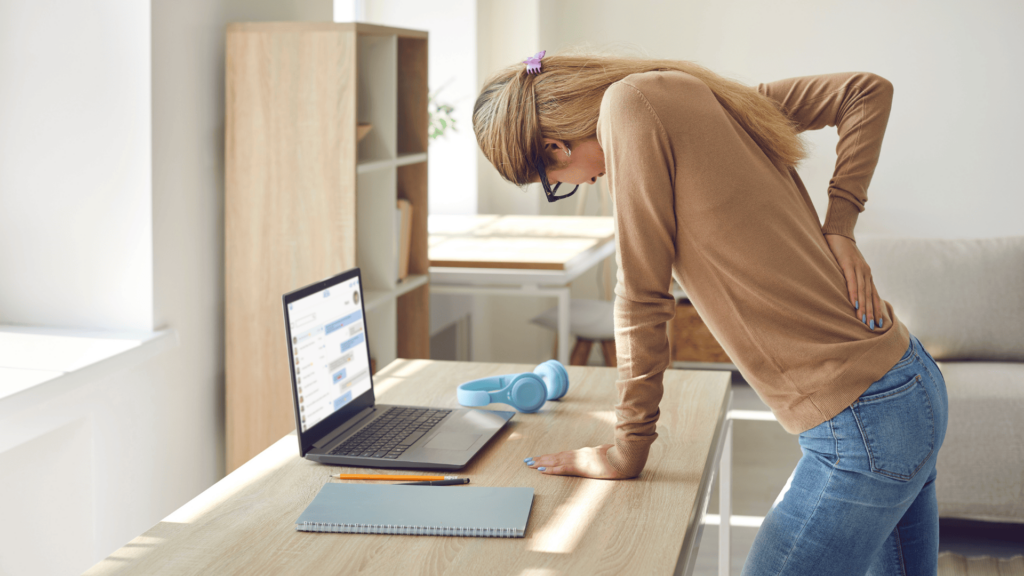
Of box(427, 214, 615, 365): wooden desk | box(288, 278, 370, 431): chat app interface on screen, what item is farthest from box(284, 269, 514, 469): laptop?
box(427, 214, 615, 365): wooden desk

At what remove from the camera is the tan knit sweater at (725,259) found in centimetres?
104

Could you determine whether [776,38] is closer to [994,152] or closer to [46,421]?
[994,152]

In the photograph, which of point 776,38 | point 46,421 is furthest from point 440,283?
point 776,38

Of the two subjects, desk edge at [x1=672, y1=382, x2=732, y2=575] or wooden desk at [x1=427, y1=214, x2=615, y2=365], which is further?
wooden desk at [x1=427, y1=214, x2=615, y2=365]

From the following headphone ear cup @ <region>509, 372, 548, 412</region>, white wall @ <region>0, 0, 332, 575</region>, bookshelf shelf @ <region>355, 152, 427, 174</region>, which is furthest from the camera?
bookshelf shelf @ <region>355, 152, 427, 174</region>

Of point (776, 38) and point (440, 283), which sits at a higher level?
point (776, 38)

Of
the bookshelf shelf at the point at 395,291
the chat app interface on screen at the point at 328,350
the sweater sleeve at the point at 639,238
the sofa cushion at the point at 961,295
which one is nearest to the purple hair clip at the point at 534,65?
the sweater sleeve at the point at 639,238

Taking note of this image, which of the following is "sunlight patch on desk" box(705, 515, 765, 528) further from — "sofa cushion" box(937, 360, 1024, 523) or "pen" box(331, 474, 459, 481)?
"pen" box(331, 474, 459, 481)

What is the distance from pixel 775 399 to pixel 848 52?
4.17 metres

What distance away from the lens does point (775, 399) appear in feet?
3.68

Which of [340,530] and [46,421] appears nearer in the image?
[340,530]

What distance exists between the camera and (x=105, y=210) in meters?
1.92

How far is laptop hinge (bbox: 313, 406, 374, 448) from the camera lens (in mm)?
1333

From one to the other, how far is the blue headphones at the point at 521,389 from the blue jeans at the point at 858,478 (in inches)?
19.6
